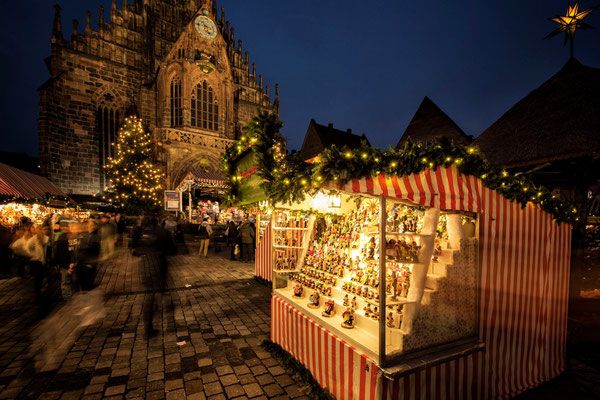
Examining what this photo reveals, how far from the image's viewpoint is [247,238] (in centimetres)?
1106

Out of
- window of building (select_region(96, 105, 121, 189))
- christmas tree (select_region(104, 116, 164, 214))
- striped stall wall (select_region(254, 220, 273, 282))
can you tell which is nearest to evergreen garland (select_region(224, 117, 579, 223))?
striped stall wall (select_region(254, 220, 273, 282))

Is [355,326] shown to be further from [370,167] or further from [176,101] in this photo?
[176,101]

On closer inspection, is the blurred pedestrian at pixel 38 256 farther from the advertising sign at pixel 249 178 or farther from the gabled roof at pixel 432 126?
the gabled roof at pixel 432 126

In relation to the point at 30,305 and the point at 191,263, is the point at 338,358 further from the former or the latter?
the point at 191,263

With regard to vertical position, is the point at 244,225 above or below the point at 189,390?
above

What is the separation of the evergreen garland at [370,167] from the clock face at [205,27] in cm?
2123

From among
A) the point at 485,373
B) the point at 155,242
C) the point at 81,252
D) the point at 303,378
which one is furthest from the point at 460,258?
the point at 81,252

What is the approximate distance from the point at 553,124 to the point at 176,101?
21.4 metres

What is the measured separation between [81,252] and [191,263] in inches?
188

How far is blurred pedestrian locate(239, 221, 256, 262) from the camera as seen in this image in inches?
429

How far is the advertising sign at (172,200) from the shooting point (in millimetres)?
13898

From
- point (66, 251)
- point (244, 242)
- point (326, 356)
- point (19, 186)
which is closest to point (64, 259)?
point (66, 251)

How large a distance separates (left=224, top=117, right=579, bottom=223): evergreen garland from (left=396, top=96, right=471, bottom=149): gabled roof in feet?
35.5

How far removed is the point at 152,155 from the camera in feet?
62.2
